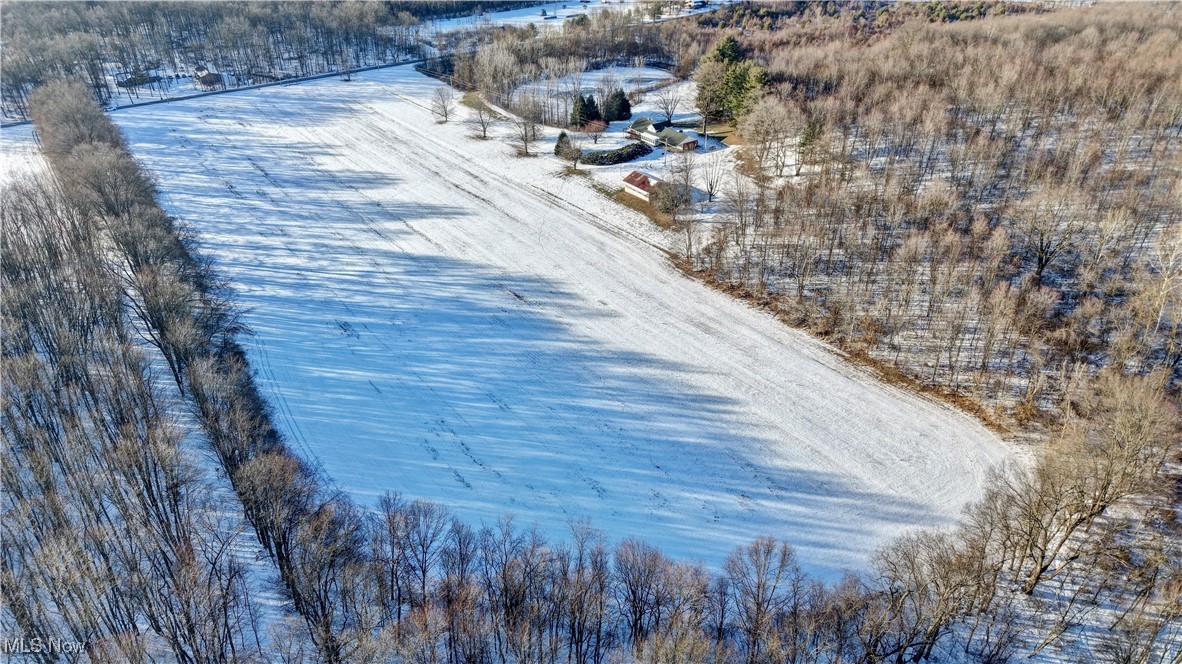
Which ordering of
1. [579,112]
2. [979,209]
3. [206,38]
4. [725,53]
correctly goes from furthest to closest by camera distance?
[206,38], [725,53], [579,112], [979,209]

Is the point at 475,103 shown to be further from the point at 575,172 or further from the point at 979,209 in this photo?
the point at 979,209

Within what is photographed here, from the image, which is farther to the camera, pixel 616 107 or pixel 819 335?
pixel 616 107

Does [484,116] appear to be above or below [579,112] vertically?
above

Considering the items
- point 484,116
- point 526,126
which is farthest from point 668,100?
point 484,116

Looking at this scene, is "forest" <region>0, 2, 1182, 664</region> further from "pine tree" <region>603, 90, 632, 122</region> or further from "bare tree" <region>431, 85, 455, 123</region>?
"bare tree" <region>431, 85, 455, 123</region>

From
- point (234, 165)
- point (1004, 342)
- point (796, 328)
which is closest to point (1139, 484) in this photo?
point (1004, 342)

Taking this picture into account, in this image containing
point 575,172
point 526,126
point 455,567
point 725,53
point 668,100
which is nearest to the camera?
point 455,567

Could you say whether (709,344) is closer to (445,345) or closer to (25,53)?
(445,345)
